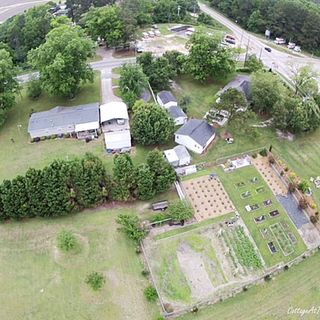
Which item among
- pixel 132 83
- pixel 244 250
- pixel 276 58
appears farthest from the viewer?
pixel 276 58

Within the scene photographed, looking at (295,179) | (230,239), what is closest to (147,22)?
(295,179)

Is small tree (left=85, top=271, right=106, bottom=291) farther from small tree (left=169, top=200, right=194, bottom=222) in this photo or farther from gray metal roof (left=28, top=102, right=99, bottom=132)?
gray metal roof (left=28, top=102, right=99, bottom=132)

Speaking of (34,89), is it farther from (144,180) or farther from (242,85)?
(242,85)

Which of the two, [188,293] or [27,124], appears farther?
[27,124]

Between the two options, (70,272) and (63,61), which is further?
(63,61)

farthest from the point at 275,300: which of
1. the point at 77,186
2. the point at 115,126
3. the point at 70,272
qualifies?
the point at 115,126

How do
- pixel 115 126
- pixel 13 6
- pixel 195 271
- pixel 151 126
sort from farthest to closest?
pixel 13 6 < pixel 115 126 < pixel 151 126 < pixel 195 271

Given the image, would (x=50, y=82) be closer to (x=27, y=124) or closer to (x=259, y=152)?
(x=27, y=124)

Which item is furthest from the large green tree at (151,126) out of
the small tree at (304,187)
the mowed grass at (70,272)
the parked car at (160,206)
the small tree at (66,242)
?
the small tree at (304,187)
